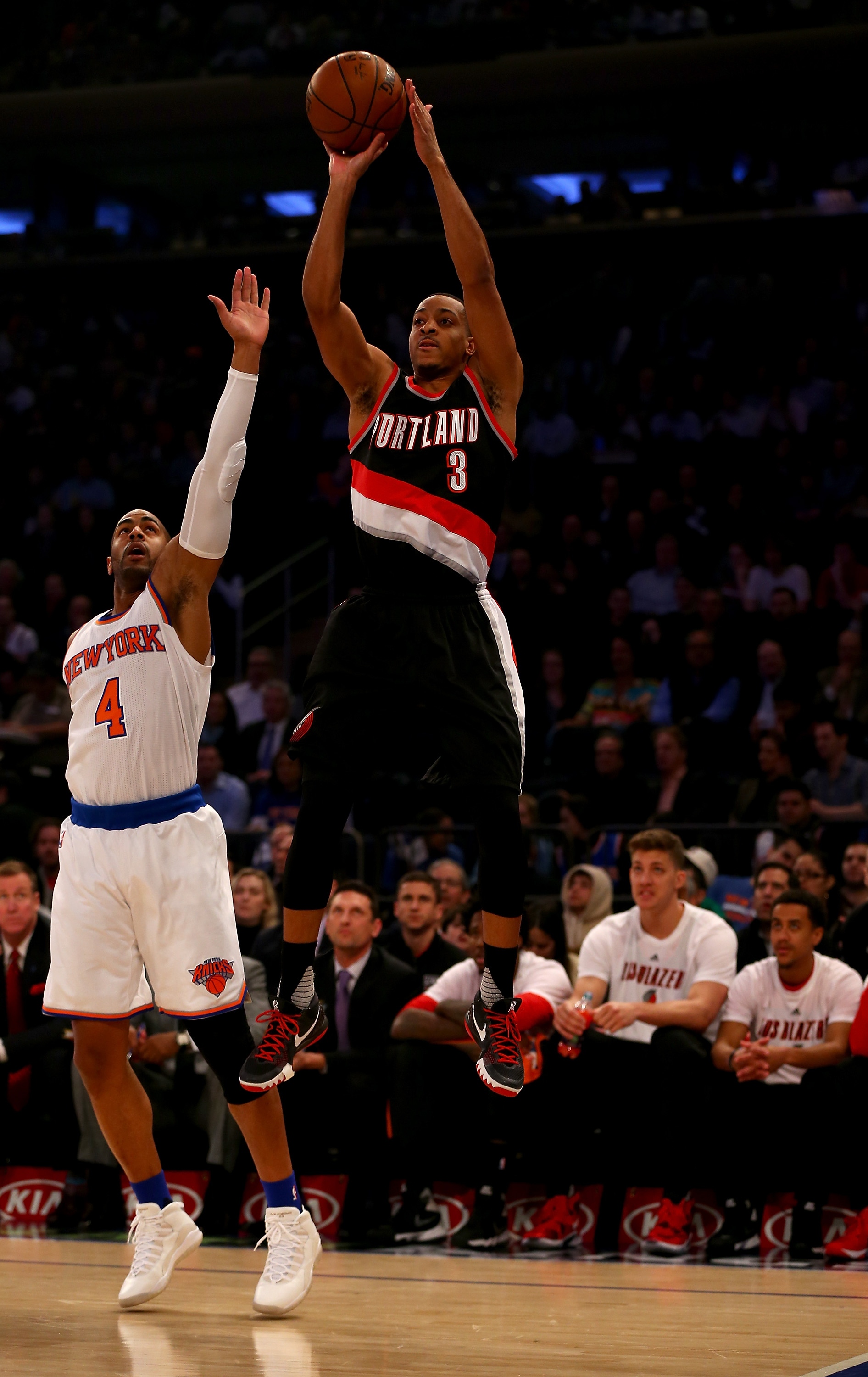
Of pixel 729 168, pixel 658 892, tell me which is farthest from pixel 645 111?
pixel 658 892

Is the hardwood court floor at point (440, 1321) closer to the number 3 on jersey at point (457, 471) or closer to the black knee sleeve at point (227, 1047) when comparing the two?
the black knee sleeve at point (227, 1047)

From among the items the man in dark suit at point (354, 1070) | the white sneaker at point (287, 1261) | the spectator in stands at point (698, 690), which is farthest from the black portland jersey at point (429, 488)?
the spectator in stands at point (698, 690)

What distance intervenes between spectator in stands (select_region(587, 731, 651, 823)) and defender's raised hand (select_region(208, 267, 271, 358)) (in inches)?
227

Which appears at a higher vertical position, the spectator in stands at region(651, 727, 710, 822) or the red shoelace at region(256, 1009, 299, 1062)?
the spectator in stands at region(651, 727, 710, 822)

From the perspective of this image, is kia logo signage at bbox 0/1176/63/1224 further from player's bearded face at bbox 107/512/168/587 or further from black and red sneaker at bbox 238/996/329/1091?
player's bearded face at bbox 107/512/168/587

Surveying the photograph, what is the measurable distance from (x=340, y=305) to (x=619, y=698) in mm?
7598

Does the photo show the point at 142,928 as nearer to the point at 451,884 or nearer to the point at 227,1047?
the point at 227,1047

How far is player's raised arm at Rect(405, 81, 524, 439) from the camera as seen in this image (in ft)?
17.0

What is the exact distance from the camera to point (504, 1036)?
530 cm

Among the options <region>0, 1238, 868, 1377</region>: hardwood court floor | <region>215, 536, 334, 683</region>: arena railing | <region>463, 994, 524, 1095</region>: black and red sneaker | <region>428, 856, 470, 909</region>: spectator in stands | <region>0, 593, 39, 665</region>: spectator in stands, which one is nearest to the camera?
<region>0, 1238, 868, 1377</region>: hardwood court floor

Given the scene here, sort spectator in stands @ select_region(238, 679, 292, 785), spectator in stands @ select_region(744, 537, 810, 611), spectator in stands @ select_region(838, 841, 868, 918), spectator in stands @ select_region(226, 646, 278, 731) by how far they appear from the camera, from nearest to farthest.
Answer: spectator in stands @ select_region(838, 841, 868, 918)
spectator in stands @ select_region(238, 679, 292, 785)
spectator in stands @ select_region(744, 537, 810, 611)
spectator in stands @ select_region(226, 646, 278, 731)

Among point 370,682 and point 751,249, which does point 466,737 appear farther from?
point 751,249

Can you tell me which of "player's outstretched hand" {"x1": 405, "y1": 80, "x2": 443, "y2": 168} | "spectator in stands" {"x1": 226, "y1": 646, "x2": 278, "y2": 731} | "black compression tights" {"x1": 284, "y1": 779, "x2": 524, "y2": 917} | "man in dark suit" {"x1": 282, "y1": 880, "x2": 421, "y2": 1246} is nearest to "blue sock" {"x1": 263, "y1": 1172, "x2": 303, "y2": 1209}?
"black compression tights" {"x1": 284, "y1": 779, "x2": 524, "y2": 917}

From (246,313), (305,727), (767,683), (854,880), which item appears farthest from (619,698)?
(305,727)
